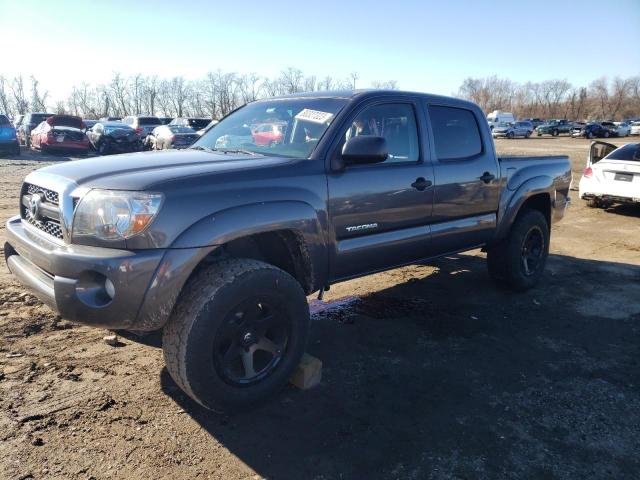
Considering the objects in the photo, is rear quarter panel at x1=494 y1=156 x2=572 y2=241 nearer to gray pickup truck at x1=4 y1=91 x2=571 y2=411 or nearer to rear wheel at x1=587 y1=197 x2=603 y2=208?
gray pickup truck at x1=4 y1=91 x2=571 y2=411

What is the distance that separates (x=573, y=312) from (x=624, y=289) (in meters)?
1.19

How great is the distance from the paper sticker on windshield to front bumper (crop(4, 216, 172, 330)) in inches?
60.8

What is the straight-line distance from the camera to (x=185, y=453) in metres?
2.54

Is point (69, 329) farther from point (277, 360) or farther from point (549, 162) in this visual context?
point (549, 162)

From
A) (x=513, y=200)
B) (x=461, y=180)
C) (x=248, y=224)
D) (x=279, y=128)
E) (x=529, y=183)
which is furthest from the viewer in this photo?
(x=529, y=183)

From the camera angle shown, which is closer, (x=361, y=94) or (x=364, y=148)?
(x=364, y=148)

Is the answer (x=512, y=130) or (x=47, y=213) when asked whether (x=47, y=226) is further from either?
(x=512, y=130)

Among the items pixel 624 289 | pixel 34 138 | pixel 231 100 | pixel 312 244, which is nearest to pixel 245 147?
pixel 312 244

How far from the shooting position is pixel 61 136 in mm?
19328

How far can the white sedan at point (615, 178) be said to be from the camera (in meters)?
9.31

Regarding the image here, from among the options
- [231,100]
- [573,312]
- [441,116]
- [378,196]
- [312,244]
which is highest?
[231,100]

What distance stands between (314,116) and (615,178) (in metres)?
8.51

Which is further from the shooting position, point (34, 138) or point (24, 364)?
point (34, 138)

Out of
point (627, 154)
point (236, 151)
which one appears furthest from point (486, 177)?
point (627, 154)
